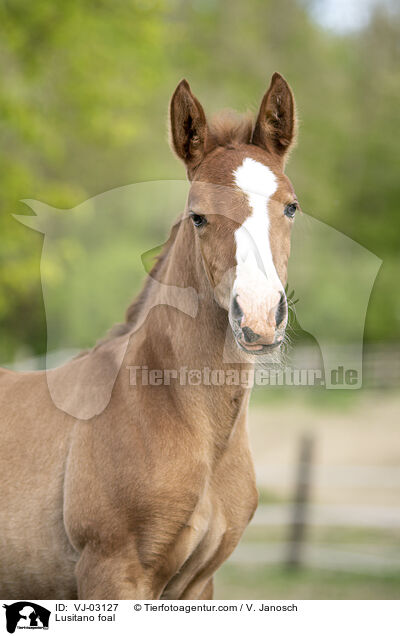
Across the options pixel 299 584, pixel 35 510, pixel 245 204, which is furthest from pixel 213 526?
pixel 299 584

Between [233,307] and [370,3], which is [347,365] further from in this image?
[370,3]

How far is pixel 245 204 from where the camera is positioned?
238 centimetres

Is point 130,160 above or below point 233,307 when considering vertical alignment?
above

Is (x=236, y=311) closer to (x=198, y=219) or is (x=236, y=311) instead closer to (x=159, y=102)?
(x=198, y=219)

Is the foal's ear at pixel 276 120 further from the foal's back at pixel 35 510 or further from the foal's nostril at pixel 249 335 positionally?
the foal's back at pixel 35 510

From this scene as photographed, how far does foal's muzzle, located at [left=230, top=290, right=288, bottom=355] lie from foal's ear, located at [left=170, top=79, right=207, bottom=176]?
735 millimetres

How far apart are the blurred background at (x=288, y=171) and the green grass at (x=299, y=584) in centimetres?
3

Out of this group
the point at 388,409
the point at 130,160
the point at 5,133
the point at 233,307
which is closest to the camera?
the point at 233,307

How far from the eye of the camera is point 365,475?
934cm

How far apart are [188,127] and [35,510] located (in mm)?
1696

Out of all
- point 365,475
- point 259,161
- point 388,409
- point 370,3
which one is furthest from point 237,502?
point 370,3

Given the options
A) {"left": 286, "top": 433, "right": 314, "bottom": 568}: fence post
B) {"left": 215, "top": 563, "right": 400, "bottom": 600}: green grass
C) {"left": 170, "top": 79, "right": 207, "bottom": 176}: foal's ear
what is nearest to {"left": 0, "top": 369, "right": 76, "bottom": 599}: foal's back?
{"left": 170, "top": 79, "right": 207, "bottom": 176}: foal's ear

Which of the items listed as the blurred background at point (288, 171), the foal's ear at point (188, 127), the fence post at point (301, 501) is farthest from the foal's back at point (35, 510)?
the fence post at point (301, 501)
